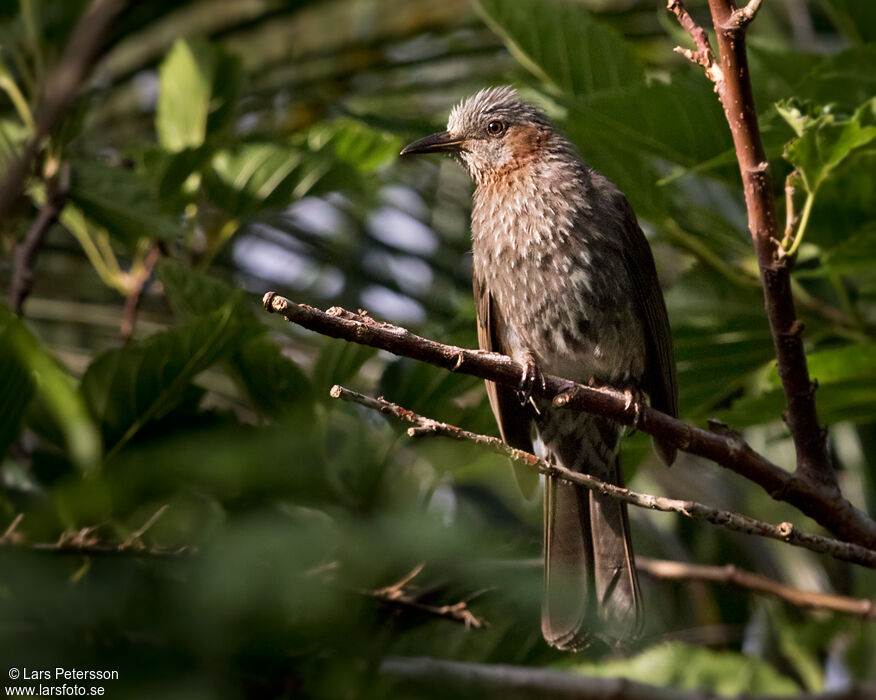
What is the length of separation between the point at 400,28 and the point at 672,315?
1334 mm

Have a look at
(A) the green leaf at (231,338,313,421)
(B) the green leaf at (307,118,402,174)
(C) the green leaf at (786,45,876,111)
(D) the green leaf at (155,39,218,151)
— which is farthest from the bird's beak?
(C) the green leaf at (786,45,876,111)

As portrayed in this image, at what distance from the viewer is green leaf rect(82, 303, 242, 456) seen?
2.45m

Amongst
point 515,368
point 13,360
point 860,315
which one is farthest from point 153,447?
point 860,315

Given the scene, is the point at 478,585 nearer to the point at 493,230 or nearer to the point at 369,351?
the point at 369,351

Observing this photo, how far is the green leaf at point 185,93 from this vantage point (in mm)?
3174

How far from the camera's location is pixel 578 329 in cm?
317

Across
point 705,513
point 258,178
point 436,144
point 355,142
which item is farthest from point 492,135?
point 705,513

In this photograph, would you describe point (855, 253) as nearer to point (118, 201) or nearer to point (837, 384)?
point (837, 384)

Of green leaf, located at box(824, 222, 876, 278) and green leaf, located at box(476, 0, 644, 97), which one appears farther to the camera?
green leaf, located at box(476, 0, 644, 97)

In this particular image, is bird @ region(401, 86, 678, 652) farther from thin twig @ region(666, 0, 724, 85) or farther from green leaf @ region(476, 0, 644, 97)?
thin twig @ region(666, 0, 724, 85)

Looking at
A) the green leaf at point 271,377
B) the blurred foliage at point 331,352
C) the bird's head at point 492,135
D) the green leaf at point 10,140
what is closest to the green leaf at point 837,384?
the blurred foliage at point 331,352

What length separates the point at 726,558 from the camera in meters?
3.99

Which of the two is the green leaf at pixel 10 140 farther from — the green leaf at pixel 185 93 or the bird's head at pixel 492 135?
the bird's head at pixel 492 135

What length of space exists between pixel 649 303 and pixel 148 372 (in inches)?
59.0
